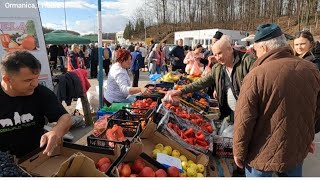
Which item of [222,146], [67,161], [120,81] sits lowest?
[222,146]

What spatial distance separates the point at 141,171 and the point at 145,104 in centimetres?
201

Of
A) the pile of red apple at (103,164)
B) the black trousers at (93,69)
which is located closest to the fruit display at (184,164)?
the pile of red apple at (103,164)

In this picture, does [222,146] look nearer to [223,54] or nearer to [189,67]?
[223,54]

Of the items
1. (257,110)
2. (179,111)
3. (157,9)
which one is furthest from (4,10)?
(157,9)

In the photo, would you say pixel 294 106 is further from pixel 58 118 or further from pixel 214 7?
pixel 214 7

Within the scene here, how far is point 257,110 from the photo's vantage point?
2070 mm

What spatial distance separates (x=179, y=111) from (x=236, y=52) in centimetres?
114

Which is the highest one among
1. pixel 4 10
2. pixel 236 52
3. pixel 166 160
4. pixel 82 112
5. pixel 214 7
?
pixel 214 7

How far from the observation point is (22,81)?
6.79 ft

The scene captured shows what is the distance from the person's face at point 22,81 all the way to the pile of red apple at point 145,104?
6.77ft

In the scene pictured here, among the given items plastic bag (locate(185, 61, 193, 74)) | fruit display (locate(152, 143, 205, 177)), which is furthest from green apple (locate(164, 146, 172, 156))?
plastic bag (locate(185, 61, 193, 74))

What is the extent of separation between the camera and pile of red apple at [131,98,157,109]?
4168 mm

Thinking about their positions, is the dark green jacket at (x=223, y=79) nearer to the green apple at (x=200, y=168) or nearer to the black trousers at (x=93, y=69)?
the green apple at (x=200, y=168)

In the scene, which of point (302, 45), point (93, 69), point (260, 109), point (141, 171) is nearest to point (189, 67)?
point (302, 45)
